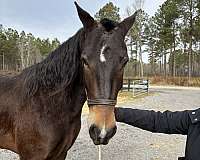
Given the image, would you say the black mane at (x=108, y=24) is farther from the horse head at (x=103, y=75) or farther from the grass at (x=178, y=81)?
the grass at (x=178, y=81)

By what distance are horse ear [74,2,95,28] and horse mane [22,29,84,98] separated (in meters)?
0.19

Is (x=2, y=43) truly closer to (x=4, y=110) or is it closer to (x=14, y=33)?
(x=14, y=33)

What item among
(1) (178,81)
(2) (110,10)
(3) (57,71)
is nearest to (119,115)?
(3) (57,71)

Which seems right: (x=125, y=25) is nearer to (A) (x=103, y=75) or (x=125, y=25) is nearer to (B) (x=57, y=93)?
(A) (x=103, y=75)

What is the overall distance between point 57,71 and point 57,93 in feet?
0.73

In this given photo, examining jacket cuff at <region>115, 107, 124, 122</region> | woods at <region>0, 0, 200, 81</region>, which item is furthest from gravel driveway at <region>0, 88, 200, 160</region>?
woods at <region>0, 0, 200, 81</region>

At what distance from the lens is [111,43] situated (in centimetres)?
239

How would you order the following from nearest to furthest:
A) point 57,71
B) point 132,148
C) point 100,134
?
point 100,134
point 57,71
point 132,148

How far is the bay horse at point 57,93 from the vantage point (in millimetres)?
2422

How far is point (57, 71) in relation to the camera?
295cm

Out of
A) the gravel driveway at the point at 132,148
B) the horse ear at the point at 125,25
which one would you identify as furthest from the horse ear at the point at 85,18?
the gravel driveway at the point at 132,148

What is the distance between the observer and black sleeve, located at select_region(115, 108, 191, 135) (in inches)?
115

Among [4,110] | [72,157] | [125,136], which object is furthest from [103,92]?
[125,136]

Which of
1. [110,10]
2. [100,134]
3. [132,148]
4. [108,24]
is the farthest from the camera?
[110,10]
